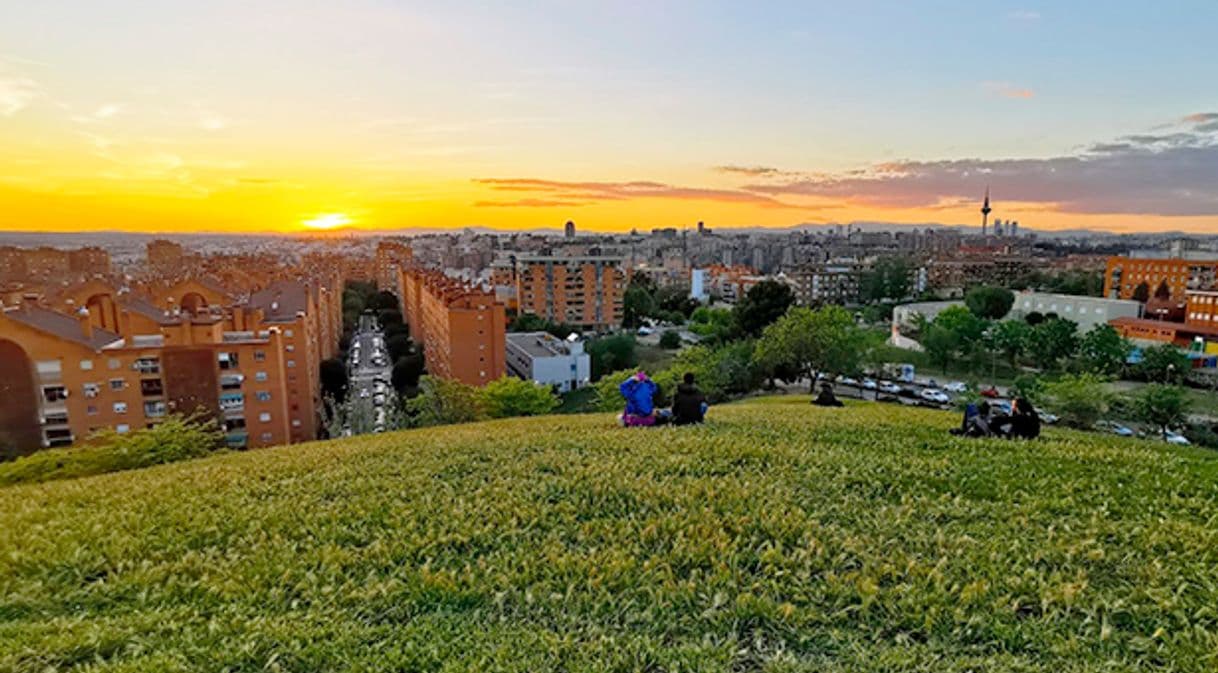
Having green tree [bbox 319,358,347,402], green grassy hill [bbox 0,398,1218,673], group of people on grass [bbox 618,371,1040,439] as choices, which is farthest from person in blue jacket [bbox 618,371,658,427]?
green tree [bbox 319,358,347,402]

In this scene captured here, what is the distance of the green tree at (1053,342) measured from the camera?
118ft

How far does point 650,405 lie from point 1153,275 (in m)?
68.7

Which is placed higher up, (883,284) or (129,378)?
(129,378)

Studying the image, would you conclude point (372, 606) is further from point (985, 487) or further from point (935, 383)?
point (935, 383)

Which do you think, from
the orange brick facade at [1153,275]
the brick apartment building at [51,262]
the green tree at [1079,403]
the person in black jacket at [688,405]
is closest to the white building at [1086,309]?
the orange brick facade at [1153,275]

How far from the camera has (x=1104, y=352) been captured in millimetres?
34188

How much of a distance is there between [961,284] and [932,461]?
9331 centimetres

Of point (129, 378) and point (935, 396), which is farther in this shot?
point (935, 396)

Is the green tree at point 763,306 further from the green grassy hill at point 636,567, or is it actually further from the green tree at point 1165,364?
the green grassy hill at point 636,567

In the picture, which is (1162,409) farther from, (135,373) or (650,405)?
(135,373)

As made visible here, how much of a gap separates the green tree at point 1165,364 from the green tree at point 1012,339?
17.3 feet

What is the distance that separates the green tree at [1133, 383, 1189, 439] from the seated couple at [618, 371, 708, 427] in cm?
2179

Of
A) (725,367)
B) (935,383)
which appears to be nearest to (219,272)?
(725,367)

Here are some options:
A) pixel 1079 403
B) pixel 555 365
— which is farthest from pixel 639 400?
pixel 555 365
